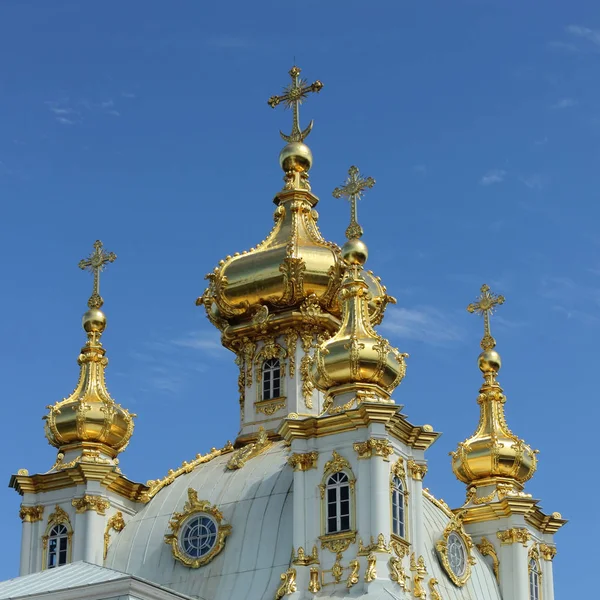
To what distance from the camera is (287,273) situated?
2023 inches

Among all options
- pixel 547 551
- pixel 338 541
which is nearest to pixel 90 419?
pixel 338 541

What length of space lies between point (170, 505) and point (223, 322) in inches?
262

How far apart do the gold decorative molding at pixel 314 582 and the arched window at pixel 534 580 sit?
9.47 metres

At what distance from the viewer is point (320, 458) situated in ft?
146

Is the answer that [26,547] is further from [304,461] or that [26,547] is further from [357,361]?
[357,361]

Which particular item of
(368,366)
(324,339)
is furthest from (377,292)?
(368,366)

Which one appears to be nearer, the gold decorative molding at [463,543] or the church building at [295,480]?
the church building at [295,480]

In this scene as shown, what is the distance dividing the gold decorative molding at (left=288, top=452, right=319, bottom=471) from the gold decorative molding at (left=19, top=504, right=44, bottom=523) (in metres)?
7.67

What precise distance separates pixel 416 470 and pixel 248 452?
17.0ft

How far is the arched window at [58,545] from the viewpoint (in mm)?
47938

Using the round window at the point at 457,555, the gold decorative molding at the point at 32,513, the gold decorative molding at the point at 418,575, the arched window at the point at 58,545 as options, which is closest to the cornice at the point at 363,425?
the gold decorative molding at the point at 418,575

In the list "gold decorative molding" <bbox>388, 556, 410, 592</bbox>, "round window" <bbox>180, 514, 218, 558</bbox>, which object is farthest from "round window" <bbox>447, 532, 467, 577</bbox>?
"round window" <bbox>180, 514, 218, 558</bbox>

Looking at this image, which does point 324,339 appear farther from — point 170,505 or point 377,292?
point 170,505

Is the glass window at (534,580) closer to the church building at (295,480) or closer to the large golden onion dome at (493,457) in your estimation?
the church building at (295,480)
